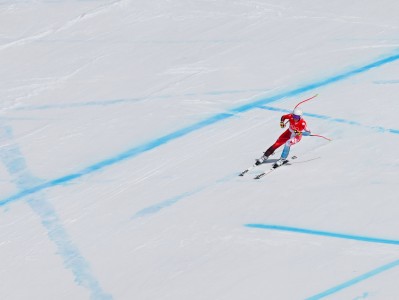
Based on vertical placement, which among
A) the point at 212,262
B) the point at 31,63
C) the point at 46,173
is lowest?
the point at 212,262

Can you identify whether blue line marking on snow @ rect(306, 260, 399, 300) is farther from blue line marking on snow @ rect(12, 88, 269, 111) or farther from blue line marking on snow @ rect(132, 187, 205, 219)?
blue line marking on snow @ rect(12, 88, 269, 111)

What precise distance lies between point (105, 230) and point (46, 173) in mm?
1524

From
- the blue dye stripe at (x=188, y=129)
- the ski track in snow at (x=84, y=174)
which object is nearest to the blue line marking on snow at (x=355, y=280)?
the ski track in snow at (x=84, y=174)

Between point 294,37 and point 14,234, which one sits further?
point 294,37

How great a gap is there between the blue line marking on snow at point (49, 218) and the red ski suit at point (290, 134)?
2.20 meters

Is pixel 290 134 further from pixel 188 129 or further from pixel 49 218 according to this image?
pixel 49 218

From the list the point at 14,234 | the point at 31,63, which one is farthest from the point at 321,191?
the point at 31,63

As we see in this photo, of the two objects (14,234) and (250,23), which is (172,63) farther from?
(14,234)

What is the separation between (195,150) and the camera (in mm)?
10141

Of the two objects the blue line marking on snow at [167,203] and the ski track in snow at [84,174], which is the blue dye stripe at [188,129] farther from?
the blue line marking on snow at [167,203]

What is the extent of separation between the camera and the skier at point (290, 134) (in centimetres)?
930

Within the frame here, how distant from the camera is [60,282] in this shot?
829cm

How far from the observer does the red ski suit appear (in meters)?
9.31

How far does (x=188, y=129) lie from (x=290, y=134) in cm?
158
